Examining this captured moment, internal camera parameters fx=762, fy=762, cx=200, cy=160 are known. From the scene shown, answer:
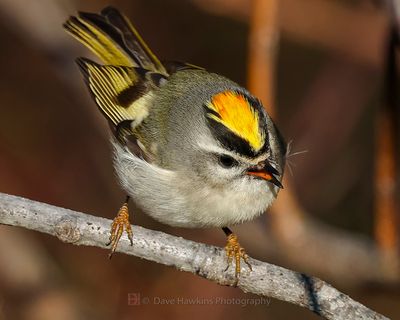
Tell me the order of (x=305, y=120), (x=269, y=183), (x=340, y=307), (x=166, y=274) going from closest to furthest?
1. (x=340, y=307)
2. (x=269, y=183)
3. (x=166, y=274)
4. (x=305, y=120)

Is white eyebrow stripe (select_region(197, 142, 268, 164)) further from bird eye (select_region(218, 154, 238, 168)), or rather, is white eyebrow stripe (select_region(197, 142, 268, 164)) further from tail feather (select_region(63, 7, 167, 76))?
tail feather (select_region(63, 7, 167, 76))

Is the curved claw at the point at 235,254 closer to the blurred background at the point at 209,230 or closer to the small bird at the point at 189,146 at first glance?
the small bird at the point at 189,146

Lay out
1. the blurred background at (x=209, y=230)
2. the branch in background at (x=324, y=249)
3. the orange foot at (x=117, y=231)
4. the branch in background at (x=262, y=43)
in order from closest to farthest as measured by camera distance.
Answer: the orange foot at (x=117, y=231) → the branch in background at (x=262, y=43) → the branch in background at (x=324, y=249) → the blurred background at (x=209, y=230)

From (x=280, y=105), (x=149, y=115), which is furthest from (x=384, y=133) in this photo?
(x=280, y=105)

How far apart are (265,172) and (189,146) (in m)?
0.43

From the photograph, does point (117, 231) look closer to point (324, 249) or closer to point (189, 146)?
point (189, 146)

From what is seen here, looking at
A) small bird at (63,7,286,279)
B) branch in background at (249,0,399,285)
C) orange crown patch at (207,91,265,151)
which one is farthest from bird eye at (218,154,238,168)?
branch in background at (249,0,399,285)

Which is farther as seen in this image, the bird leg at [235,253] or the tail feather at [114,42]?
the tail feather at [114,42]

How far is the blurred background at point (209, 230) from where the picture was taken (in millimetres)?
5219

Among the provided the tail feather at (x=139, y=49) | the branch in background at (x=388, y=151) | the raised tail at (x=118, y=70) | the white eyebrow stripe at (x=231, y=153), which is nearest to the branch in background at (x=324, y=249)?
the branch in background at (x=388, y=151)

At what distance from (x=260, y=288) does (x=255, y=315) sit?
2854mm

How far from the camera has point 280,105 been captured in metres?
6.74

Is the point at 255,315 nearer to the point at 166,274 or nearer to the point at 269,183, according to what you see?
the point at 166,274

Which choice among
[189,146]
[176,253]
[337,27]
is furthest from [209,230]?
[176,253]
